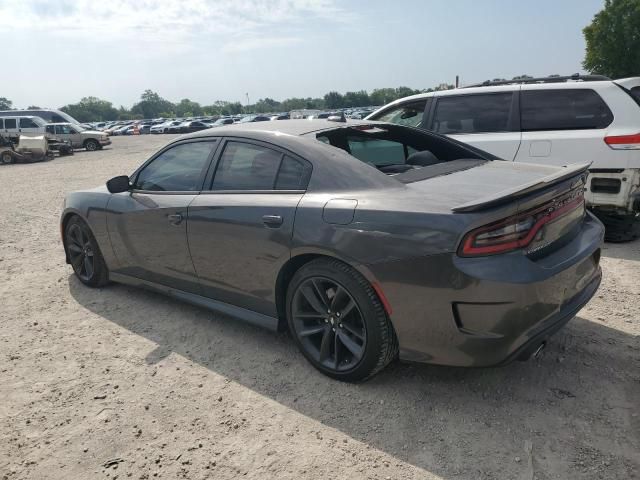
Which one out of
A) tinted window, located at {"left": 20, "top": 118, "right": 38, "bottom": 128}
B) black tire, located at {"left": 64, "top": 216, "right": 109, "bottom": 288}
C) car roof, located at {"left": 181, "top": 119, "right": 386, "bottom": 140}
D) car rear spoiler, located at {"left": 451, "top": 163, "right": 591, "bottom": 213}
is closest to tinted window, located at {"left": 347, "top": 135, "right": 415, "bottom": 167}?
car roof, located at {"left": 181, "top": 119, "right": 386, "bottom": 140}

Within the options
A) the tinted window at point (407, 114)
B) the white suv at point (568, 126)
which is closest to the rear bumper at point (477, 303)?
the white suv at point (568, 126)

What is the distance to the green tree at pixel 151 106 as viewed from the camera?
136500 millimetres

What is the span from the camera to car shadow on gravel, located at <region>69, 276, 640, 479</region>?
2.23 meters

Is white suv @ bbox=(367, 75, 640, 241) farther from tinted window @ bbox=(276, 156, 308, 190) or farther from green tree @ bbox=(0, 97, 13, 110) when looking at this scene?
green tree @ bbox=(0, 97, 13, 110)

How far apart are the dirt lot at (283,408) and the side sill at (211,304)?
9.0 inches

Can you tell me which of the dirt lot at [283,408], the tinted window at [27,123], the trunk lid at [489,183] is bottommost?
the dirt lot at [283,408]

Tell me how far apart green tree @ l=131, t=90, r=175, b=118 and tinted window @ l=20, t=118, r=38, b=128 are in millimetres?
114370

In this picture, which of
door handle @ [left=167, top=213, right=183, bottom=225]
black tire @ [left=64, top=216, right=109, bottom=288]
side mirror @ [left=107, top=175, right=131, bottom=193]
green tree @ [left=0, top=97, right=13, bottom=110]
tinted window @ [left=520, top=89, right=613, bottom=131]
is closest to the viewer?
door handle @ [left=167, top=213, right=183, bottom=225]

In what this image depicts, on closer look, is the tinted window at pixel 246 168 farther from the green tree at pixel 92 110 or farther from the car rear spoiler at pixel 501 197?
Result: the green tree at pixel 92 110

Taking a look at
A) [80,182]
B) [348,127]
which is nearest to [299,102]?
[80,182]

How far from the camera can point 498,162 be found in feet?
11.6

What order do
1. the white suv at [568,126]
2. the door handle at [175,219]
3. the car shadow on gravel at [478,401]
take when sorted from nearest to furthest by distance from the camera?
the car shadow on gravel at [478,401] → the door handle at [175,219] → the white suv at [568,126]

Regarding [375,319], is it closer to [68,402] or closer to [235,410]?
[235,410]

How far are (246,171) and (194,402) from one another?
1.50 meters
